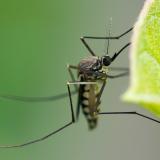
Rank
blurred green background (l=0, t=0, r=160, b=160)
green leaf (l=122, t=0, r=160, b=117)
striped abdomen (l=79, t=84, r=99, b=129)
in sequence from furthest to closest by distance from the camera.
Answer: blurred green background (l=0, t=0, r=160, b=160)
striped abdomen (l=79, t=84, r=99, b=129)
green leaf (l=122, t=0, r=160, b=117)

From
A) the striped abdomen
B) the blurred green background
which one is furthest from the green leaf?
the blurred green background

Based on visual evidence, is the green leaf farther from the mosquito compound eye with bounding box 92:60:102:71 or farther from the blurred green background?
the blurred green background

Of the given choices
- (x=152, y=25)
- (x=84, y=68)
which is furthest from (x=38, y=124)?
(x=152, y=25)

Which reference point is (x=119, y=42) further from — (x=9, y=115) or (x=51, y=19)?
(x=9, y=115)

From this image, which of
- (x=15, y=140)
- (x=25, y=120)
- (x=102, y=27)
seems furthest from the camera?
(x=102, y=27)

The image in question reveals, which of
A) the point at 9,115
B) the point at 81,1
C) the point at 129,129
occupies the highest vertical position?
the point at 81,1

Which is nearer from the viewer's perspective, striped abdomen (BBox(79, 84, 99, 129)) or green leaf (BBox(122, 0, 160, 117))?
green leaf (BBox(122, 0, 160, 117))
